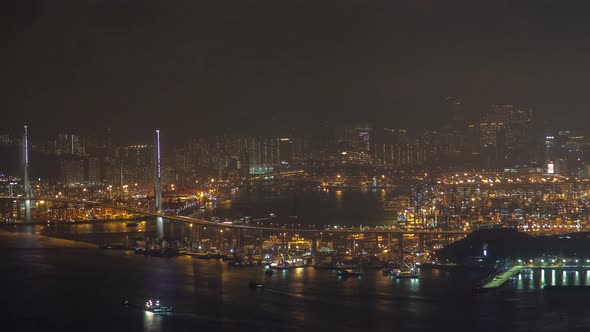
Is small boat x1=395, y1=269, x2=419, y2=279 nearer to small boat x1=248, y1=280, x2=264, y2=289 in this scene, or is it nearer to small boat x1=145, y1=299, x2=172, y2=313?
small boat x1=248, y1=280, x2=264, y2=289

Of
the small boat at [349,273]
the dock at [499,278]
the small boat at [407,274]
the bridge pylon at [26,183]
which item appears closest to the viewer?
the dock at [499,278]

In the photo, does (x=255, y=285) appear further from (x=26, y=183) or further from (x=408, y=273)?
(x=26, y=183)

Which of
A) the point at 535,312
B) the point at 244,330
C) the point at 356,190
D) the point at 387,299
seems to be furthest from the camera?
the point at 356,190

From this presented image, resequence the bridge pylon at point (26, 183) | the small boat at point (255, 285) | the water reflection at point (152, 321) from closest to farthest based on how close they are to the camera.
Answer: the water reflection at point (152, 321), the small boat at point (255, 285), the bridge pylon at point (26, 183)

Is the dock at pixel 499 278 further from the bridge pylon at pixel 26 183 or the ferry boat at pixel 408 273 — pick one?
the bridge pylon at pixel 26 183

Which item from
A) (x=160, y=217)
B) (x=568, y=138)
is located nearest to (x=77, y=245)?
(x=160, y=217)

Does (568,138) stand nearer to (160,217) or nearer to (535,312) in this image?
(160,217)

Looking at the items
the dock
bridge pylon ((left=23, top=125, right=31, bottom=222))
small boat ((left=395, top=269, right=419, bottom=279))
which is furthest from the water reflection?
bridge pylon ((left=23, top=125, right=31, bottom=222))

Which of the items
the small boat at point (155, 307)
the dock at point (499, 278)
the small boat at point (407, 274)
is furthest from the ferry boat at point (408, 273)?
the small boat at point (155, 307)

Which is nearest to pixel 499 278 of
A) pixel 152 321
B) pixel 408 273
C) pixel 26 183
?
pixel 408 273
